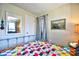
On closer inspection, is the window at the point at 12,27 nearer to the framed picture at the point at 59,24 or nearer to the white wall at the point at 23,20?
the white wall at the point at 23,20

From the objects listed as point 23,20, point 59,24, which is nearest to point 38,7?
point 23,20

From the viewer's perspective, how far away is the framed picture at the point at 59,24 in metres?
1.49

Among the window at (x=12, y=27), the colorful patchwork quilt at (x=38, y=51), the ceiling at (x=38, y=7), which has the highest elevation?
the ceiling at (x=38, y=7)

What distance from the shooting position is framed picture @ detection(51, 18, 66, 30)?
4.89 feet

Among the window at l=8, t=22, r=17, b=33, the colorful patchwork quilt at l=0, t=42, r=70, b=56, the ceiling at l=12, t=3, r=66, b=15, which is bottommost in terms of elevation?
the colorful patchwork quilt at l=0, t=42, r=70, b=56

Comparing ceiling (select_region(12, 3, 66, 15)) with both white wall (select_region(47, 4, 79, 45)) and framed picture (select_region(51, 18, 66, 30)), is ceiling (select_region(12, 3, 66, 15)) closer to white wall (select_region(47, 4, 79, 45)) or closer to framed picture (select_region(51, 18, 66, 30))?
white wall (select_region(47, 4, 79, 45))

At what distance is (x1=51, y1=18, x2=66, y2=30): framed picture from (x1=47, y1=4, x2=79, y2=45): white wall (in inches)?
1.7

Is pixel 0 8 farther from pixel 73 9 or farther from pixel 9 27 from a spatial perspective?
pixel 73 9

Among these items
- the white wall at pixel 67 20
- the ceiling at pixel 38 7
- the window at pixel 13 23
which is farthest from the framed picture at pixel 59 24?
the window at pixel 13 23

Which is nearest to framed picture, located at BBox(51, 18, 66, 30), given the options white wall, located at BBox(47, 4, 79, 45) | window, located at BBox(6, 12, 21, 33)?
white wall, located at BBox(47, 4, 79, 45)

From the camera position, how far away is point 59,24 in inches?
59.9

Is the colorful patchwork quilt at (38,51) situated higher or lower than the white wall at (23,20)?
lower

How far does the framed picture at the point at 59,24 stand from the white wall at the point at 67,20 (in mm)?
44

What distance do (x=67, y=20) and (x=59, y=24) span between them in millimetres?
128
